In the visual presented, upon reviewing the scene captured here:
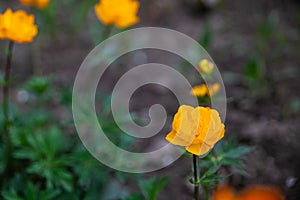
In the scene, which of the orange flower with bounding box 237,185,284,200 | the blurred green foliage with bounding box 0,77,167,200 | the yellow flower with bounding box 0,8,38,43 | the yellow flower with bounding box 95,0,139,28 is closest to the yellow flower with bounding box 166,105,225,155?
the blurred green foliage with bounding box 0,77,167,200

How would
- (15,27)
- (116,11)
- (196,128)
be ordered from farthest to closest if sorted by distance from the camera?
(116,11) → (15,27) → (196,128)

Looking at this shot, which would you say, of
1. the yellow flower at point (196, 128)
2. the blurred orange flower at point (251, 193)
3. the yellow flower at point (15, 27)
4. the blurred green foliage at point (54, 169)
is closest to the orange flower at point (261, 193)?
the blurred orange flower at point (251, 193)

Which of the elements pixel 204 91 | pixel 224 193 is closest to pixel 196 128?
pixel 204 91

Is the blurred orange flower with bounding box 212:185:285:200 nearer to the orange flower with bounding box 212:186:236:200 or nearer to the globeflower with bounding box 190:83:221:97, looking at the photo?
the orange flower with bounding box 212:186:236:200

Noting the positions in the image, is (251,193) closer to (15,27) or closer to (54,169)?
(54,169)

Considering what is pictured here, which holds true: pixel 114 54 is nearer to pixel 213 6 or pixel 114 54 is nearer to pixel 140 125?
pixel 140 125

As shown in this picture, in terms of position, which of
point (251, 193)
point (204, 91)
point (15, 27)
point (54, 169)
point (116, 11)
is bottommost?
point (251, 193)
